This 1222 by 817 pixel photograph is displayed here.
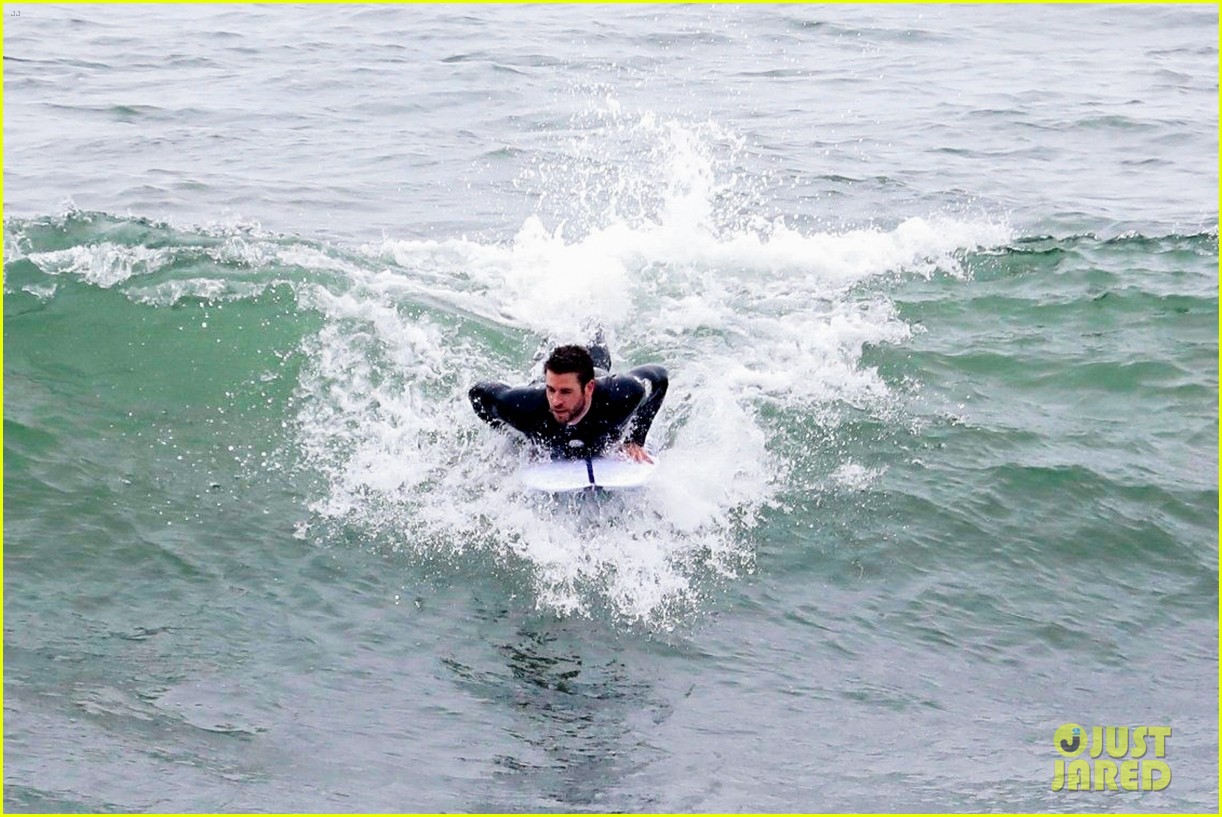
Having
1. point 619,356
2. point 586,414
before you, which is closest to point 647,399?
point 586,414

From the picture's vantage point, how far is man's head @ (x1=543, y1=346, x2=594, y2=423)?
7.46 m

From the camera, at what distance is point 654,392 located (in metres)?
8.12

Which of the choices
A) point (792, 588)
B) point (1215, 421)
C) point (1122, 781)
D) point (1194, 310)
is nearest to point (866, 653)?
point (792, 588)

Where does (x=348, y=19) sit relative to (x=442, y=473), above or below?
above

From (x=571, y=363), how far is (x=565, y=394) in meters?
0.17

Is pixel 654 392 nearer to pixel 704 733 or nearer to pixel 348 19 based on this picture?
pixel 704 733

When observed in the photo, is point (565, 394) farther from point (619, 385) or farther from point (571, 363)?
point (619, 385)

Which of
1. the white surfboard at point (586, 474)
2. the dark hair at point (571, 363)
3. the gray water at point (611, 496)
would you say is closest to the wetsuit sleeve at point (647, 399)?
the white surfboard at point (586, 474)

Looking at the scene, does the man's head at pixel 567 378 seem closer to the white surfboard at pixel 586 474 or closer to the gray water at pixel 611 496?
the white surfboard at pixel 586 474

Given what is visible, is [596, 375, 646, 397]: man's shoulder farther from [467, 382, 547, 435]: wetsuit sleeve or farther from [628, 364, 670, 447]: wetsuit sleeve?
[467, 382, 547, 435]: wetsuit sleeve

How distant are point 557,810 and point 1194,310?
738cm

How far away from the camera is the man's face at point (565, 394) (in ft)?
24.5

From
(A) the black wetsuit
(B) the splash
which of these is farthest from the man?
(B) the splash

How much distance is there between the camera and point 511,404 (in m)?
7.94
